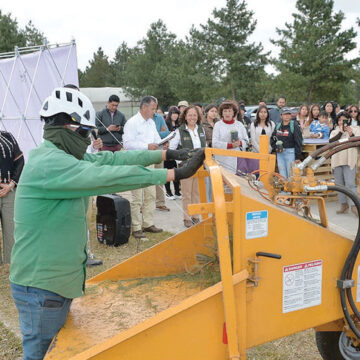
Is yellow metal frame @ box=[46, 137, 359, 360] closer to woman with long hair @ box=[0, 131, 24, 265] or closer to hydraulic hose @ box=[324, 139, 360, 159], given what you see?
hydraulic hose @ box=[324, 139, 360, 159]

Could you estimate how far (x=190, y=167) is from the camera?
2471 millimetres

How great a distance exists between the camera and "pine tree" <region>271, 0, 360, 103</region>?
29.0 meters

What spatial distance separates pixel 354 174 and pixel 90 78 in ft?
234

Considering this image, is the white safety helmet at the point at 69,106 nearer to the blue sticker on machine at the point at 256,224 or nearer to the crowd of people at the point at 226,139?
the blue sticker on machine at the point at 256,224

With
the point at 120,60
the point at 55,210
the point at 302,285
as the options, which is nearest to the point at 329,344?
the point at 302,285

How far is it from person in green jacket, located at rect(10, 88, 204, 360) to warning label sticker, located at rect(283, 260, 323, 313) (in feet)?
2.76

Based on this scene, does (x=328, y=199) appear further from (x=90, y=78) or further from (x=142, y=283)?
(x=90, y=78)

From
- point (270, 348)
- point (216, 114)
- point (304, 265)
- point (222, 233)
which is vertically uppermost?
point (216, 114)

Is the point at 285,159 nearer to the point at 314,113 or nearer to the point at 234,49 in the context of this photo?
the point at 314,113

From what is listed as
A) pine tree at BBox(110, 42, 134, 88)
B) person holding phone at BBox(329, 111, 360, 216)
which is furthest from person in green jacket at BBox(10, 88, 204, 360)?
pine tree at BBox(110, 42, 134, 88)

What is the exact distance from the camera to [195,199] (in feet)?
24.3

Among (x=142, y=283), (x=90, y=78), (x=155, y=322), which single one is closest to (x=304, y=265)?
(x=155, y=322)

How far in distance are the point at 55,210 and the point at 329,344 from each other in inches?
87.0

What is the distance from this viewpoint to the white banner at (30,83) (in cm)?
768
